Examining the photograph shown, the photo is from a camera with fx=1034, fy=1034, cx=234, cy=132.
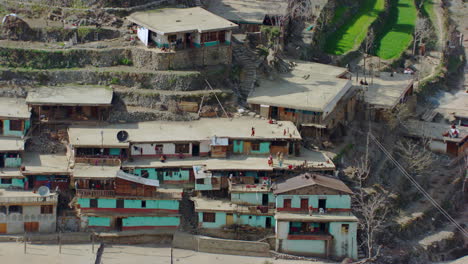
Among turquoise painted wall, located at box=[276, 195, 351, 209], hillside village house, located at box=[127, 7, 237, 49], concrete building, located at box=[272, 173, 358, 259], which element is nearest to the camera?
concrete building, located at box=[272, 173, 358, 259]

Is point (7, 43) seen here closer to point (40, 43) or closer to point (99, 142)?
point (40, 43)

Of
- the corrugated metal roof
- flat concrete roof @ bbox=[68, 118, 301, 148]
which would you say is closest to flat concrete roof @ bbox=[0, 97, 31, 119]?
flat concrete roof @ bbox=[68, 118, 301, 148]

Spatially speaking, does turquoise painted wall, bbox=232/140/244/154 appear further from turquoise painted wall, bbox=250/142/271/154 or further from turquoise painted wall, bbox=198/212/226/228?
turquoise painted wall, bbox=198/212/226/228

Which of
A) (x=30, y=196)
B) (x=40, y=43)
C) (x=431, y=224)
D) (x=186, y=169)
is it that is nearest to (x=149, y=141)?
(x=186, y=169)

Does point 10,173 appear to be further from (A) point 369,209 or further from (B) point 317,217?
(A) point 369,209

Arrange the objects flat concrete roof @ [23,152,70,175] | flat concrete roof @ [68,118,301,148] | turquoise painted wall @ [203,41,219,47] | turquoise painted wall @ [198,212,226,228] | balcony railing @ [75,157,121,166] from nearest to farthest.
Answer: turquoise painted wall @ [198,212,226,228] → flat concrete roof @ [23,152,70,175] → balcony railing @ [75,157,121,166] → flat concrete roof @ [68,118,301,148] → turquoise painted wall @ [203,41,219,47]

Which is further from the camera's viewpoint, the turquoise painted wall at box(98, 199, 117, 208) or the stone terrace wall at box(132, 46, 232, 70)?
the stone terrace wall at box(132, 46, 232, 70)

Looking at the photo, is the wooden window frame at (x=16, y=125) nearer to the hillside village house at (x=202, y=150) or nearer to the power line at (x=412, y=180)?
the hillside village house at (x=202, y=150)

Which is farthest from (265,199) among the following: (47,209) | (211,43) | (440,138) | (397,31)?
(397,31)
